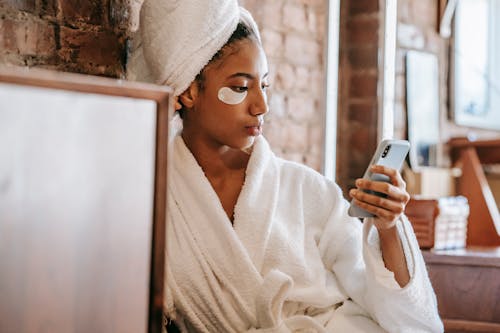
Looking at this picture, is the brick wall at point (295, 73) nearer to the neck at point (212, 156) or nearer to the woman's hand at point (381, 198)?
the neck at point (212, 156)

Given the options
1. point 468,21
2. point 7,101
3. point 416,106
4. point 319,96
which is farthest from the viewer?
point 468,21

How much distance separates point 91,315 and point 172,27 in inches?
21.8

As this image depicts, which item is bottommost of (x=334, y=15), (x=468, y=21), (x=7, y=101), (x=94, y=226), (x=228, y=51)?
(x=94, y=226)

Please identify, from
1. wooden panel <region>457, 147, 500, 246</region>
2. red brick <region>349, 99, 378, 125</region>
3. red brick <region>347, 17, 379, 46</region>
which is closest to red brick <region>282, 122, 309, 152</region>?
red brick <region>349, 99, 378, 125</region>

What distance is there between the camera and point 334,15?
192cm

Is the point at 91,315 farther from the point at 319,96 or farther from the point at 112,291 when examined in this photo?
the point at 319,96

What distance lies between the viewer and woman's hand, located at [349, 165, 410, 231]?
3.54 feet

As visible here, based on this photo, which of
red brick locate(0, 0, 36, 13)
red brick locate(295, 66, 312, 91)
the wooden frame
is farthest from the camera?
red brick locate(295, 66, 312, 91)

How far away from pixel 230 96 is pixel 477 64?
182 cm

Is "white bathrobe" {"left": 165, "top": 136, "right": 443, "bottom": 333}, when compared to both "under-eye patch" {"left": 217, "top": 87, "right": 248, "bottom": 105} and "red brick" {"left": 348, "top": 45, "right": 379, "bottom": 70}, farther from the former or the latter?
"red brick" {"left": 348, "top": 45, "right": 379, "bottom": 70}

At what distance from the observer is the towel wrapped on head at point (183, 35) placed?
43.8 inches

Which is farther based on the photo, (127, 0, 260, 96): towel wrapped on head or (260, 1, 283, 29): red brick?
(260, 1, 283, 29): red brick

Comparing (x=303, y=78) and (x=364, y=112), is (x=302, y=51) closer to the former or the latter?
(x=303, y=78)

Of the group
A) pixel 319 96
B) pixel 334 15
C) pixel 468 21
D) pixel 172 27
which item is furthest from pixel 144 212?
pixel 468 21
